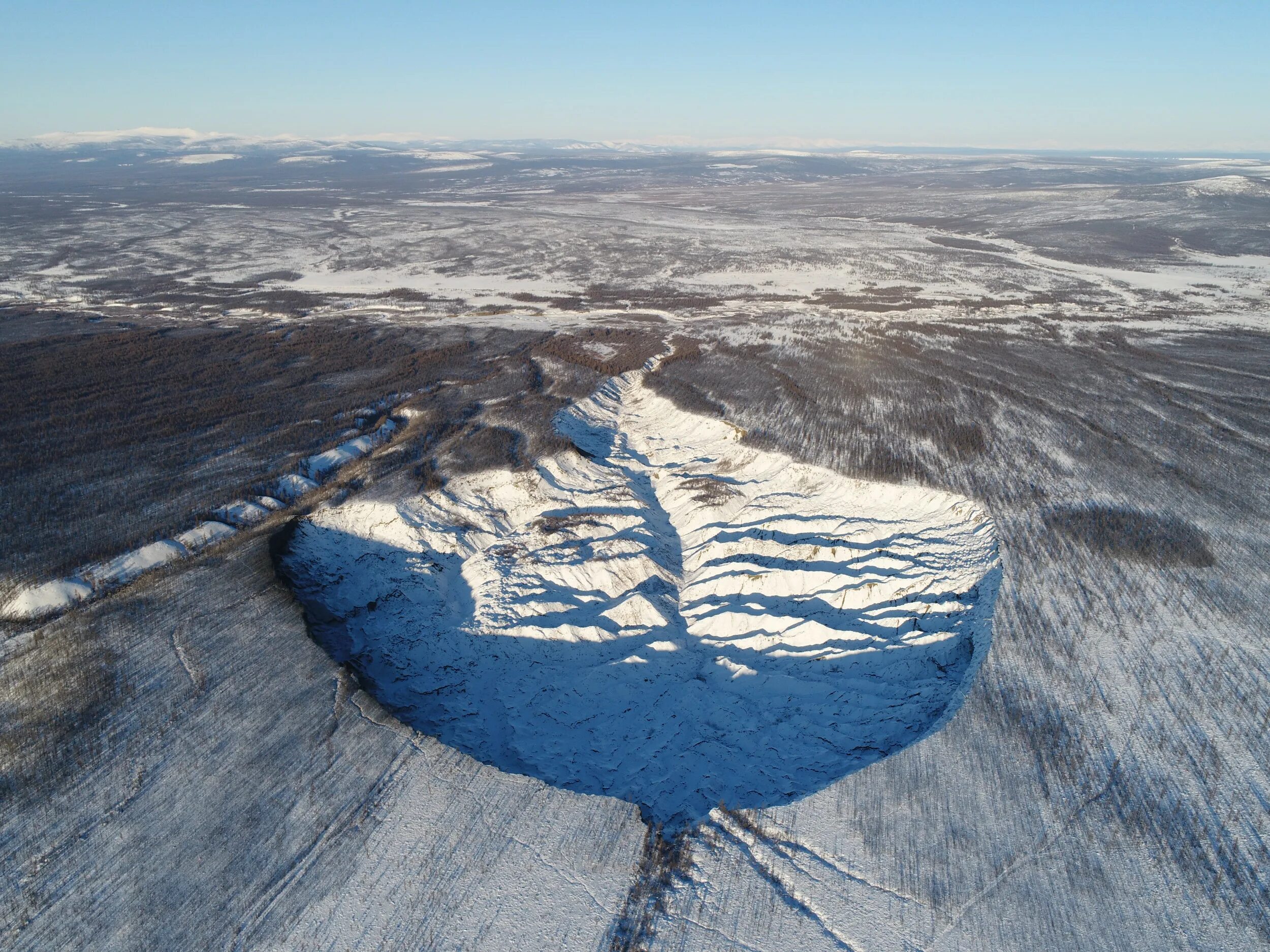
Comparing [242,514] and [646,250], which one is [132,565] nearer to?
[242,514]

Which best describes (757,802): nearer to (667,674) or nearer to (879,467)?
(667,674)

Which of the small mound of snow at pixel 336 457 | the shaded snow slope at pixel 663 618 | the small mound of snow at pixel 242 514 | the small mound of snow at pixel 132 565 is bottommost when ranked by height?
the shaded snow slope at pixel 663 618

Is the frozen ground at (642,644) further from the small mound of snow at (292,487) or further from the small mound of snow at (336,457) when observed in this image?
the small mound of snow at (336,457)

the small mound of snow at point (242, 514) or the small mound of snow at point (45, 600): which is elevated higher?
the small mound of snow at point (45, 600)

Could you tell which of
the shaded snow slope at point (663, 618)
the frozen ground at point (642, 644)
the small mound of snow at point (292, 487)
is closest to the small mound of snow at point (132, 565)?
the frozen ground at point (642, 644)

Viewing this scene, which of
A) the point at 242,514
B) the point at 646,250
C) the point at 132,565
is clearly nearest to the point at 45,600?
the point at 132,565

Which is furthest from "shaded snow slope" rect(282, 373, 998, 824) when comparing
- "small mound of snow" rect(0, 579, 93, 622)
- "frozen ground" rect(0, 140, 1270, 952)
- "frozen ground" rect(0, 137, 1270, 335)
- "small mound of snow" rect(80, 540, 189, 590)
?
"frozen ground" rect(0, 137, 1270, 335)

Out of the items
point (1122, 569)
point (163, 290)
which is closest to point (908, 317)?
point (1122, 569)
